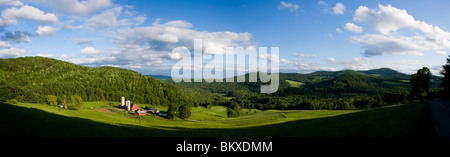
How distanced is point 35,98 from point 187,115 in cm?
10729

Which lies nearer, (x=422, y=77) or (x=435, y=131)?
(x=435, y=131)

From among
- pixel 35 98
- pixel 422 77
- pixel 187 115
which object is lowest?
pixel 187 115

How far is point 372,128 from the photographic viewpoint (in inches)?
949

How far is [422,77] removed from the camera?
66625 millimetres

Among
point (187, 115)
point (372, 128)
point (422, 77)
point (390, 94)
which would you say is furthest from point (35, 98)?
point (390, 94)
